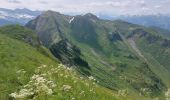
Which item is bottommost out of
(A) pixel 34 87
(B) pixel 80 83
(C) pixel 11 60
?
(C) pixel 11 60

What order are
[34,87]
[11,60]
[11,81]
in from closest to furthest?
1. [34,87]
2. [11,81]
3. [11,60]

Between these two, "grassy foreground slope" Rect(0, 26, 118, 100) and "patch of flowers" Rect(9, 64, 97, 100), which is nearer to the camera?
"patch of flowers" Rect(9, 64, 97, 100)

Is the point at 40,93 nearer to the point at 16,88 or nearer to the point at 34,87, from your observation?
the point at 34,87

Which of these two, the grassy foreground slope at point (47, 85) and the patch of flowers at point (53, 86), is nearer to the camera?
the patch of flowers at point (53, 86)

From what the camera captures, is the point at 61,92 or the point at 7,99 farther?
the point at 7,99

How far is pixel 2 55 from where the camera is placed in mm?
37750

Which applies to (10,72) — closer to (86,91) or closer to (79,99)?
(86,91)

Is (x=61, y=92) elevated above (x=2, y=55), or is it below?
above

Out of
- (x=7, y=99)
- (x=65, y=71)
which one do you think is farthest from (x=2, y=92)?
(x=65, y=71)

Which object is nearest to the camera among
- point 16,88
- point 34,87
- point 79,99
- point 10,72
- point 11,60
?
point 34,87

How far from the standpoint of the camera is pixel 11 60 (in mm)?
Answer: 37406

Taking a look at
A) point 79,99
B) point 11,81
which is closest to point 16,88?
point 11,81

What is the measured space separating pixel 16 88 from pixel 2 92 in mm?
2501

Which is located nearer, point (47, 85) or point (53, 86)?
point (53, 86)
